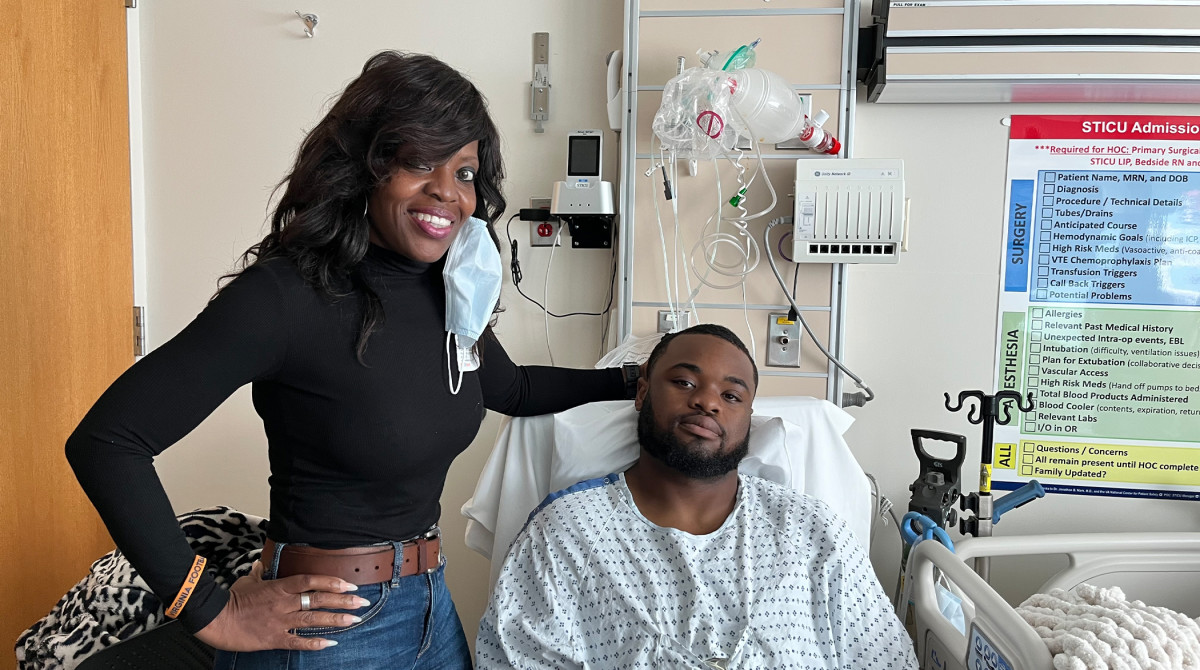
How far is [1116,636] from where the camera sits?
1.13 metres

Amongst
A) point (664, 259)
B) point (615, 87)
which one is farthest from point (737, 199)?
point (615, 87)

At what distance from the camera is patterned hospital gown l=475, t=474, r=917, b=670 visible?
1.33 m

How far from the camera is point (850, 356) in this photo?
2219 millimetres

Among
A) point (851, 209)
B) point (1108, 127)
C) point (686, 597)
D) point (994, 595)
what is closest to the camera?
point (994, 595)

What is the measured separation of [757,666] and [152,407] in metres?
1.00

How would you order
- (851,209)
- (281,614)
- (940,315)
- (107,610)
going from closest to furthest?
1. (281,614)
2. (107,610)
3. (851,209)
4. (940,315)

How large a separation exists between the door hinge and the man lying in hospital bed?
5.25 ft

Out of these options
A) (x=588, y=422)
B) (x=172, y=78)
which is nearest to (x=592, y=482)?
(x=588, y=422)

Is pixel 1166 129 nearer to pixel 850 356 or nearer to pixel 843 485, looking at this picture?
pixel 850 356

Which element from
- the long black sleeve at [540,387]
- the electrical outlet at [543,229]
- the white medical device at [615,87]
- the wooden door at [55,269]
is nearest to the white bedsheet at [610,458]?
the long black sleeve at [540,387]

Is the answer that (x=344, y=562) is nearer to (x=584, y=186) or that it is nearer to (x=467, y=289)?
(x=467, y=289)

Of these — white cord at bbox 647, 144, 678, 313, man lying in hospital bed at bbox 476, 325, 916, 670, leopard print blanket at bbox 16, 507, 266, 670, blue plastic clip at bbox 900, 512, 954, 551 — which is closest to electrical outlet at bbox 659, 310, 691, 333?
white cord at bbox 647, 144, 678, 313

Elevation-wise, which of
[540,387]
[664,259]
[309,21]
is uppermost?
[309,21]

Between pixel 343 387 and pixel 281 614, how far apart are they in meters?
0.33
